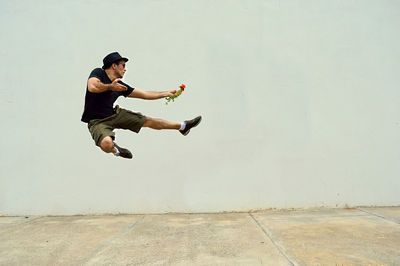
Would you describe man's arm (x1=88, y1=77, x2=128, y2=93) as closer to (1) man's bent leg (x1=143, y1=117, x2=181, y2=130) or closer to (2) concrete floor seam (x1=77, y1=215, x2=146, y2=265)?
(1) man's bent leg (x1=143, y1=117, x2=181, y2=130)

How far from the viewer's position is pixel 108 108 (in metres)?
3.29

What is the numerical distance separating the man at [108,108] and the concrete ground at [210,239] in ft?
4.09

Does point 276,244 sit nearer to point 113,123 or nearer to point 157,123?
point 157,123

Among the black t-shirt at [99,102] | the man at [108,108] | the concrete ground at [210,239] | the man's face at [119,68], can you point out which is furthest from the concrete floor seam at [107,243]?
the man's face at [119,68]

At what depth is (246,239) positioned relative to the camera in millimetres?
3848

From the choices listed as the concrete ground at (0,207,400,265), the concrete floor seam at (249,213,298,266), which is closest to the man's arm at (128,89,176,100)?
the concrete ground at (0,207,400,265)

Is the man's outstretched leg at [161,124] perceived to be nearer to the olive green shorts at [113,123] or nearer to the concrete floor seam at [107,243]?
the olive green shorts at [113,123]

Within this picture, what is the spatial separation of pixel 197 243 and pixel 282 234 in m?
1.10

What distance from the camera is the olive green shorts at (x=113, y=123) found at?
306 centimetres

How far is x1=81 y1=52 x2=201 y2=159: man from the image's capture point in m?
2.96

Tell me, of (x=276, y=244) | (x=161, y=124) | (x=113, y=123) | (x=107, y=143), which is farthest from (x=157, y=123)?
(x=276, y=244)

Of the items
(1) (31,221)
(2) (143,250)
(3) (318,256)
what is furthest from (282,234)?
(1) (31,221)

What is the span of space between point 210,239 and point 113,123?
1868 millimetres

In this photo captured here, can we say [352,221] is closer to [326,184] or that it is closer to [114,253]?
[326,184]
